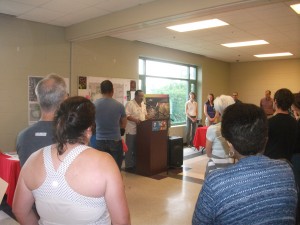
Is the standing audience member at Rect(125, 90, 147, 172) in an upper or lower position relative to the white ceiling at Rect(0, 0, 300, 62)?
lower

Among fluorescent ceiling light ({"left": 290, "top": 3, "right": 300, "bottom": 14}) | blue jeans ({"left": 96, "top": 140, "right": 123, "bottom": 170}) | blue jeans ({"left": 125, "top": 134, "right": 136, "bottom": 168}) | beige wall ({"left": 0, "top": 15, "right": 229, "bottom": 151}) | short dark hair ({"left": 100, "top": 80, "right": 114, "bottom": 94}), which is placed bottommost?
blue jeans ({"left": 125, "top": 134, "right": 136, "bottom": 168})

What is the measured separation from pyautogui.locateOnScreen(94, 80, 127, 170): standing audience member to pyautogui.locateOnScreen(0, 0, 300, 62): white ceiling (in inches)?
51.3

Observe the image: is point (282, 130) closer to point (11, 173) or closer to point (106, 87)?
point (106, 87)

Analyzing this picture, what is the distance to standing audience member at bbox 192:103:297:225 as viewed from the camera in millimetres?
1000

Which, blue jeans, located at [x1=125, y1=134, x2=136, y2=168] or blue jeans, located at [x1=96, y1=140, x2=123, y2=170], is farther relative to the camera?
blue jeans, located at [x1=125, y1=134, x2=136, y2=168]

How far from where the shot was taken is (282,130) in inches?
96.0

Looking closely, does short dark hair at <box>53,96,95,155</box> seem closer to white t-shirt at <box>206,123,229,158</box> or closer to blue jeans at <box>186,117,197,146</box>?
white t-shirt at <box>206,123,229,158</box>

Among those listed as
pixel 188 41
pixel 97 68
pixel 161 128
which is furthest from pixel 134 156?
pixel 188 41

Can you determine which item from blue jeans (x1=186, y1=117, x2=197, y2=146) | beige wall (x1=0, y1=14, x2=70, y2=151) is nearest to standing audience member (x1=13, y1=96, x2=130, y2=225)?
beige wall (x1=0, y1=14, x2=70, y2=151)

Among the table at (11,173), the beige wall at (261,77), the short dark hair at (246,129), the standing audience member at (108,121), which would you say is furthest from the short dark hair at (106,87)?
the beige wall at (261,77)

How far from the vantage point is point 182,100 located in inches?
350

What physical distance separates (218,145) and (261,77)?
8.72 meters

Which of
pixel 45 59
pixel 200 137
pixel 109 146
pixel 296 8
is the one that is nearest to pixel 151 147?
pixel 200 137

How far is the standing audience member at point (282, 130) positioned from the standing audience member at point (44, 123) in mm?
1828
